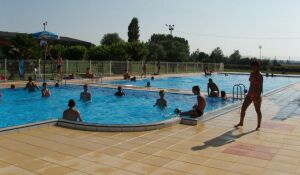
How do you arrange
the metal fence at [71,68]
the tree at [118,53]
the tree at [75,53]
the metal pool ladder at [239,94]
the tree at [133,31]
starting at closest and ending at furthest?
the metal pool ladder at [239,94]
the metal fence at [71,68]
the tree at [118,53]
the tree at [75,53]
the tree at [133,31]

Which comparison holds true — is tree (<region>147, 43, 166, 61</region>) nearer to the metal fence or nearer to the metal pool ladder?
the metal fence

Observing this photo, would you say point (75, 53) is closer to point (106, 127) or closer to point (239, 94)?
point (239, 94)

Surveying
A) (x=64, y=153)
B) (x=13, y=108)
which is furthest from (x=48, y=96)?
(x=64, y=153)

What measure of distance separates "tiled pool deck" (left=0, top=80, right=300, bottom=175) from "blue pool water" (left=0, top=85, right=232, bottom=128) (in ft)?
18.3

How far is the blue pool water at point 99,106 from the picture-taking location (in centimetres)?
1375

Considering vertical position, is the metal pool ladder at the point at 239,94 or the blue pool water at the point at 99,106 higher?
the metal pool ladder at the point at 239,94

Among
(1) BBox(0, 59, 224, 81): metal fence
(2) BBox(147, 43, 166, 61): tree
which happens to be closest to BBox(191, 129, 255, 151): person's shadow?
(1) BBox(0, 59, 224, 81): metal fence

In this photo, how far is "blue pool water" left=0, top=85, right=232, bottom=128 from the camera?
13750 mm

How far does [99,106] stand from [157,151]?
33.0 ft

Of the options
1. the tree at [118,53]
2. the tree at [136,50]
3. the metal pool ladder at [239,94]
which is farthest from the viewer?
the tree at [136,50]

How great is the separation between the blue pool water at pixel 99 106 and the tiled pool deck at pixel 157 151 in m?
5.58

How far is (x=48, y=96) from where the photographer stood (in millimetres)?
17797

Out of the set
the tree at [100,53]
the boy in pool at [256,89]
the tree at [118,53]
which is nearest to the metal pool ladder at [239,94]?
the boy in pool at [256,89]

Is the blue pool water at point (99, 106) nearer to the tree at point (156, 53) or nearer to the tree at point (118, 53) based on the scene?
the tree at point (118, 53)
